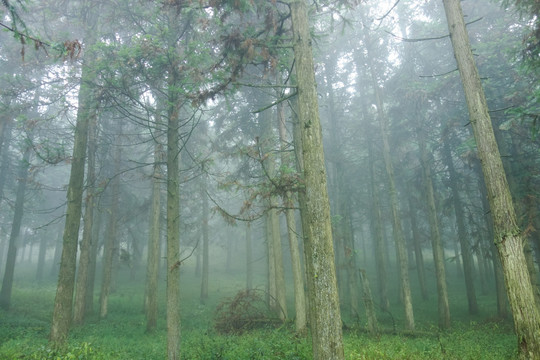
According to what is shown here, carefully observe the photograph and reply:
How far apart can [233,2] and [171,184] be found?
198 inches

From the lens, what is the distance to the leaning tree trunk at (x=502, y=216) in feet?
19.6

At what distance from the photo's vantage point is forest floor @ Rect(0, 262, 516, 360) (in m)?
8.04

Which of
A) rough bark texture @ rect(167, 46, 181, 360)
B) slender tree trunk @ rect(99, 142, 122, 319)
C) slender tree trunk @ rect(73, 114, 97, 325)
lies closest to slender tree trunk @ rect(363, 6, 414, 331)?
rough bark texture @ rect(167, 46, 181, 360)

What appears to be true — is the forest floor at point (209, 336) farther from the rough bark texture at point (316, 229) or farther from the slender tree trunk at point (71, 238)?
the rough bark texture at point (316, 229)

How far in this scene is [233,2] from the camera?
24.4 ft

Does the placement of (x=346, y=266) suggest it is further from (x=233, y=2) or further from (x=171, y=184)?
(x=233, y=2)

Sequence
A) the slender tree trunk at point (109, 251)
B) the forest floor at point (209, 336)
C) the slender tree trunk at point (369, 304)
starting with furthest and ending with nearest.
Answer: the slender tree trunk at point (109, 251) < the slender tree trunk at point (369, 304) < the forest floor at point (209, 336)

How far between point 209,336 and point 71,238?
5.49 metres

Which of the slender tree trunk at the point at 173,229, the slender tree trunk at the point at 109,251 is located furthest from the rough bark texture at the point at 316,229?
the slender tree trunk at the point at 109,251

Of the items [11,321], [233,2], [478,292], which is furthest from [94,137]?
[478,292]

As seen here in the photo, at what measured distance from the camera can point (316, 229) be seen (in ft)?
20.7

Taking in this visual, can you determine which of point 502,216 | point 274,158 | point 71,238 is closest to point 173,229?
point 71,238

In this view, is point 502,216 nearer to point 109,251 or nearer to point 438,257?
Result: point 438,257

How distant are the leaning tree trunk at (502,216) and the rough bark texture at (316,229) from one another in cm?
334
